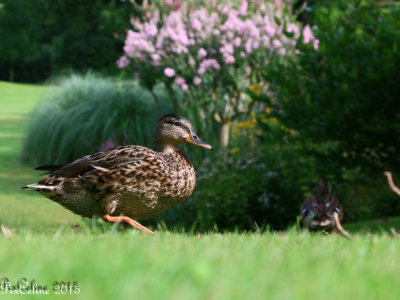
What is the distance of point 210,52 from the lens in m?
13.8

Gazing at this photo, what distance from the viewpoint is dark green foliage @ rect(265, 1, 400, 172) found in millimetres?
9391

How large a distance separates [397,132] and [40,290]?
305 inches

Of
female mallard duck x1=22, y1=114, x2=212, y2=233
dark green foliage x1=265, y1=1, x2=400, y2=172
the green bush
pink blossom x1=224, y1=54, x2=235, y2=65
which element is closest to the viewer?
female mallard duck x1=22, y1=114, x2=212, y2=233

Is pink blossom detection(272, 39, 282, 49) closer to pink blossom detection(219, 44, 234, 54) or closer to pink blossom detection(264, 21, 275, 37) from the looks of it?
pink blossom detection(264, 21, 275, 37)

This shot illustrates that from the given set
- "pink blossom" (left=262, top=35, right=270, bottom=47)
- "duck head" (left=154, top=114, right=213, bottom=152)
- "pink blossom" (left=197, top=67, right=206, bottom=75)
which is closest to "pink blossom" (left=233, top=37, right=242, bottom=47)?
"pink blossom" (left=262, top=35, right=270, bottom=47)

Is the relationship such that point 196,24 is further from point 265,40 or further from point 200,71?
point 265,40

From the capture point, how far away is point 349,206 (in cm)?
1159

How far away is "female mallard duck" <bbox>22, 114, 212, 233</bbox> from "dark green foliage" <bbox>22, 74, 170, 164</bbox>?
8.31 meters

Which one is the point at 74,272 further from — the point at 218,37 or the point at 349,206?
the point at 218,37

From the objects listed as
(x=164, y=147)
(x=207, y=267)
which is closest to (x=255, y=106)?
(x=164, y=147)

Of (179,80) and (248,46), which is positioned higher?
(248,46)

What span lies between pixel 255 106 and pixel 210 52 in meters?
1.88

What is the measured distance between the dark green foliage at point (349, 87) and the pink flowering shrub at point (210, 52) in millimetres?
3303

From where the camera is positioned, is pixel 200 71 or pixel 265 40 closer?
pixel 200 71
